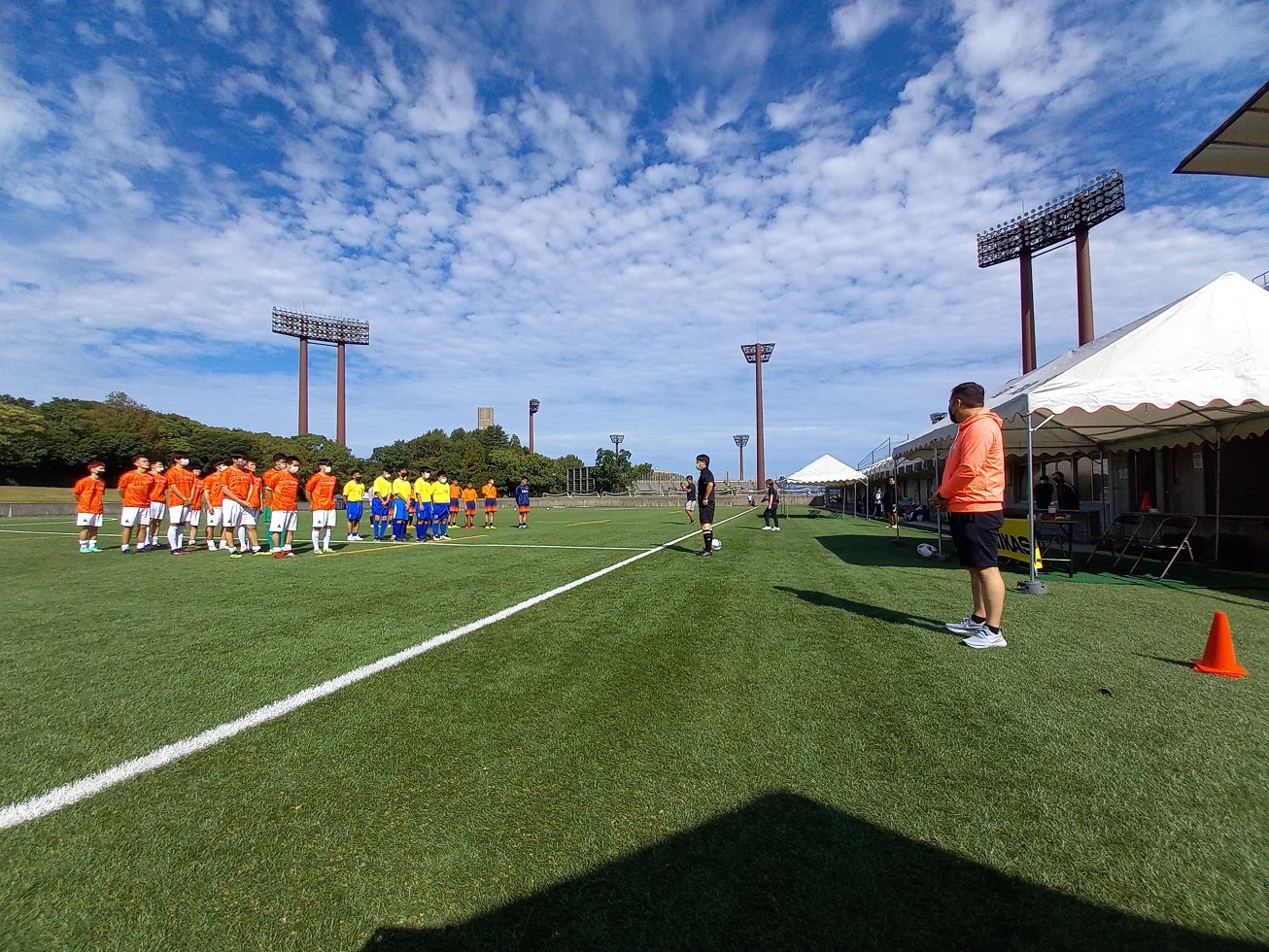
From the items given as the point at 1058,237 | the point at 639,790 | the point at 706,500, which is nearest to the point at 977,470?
the point at 639,790

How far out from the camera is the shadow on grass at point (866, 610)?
5.70m

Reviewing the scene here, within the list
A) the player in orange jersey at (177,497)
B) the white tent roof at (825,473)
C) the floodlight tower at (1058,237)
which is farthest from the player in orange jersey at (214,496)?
the floodlight tower at (1058,237)

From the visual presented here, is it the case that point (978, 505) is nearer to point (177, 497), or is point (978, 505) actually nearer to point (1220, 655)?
point (1220, 655)

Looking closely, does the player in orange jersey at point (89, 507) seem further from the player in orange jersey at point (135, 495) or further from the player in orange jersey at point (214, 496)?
the player in orange jersey at point (214, 496)

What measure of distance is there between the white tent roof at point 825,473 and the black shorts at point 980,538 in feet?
82.2

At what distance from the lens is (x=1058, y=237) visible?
153 ft

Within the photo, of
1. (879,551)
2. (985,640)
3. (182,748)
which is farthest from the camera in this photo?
(879,551)

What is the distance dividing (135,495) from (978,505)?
15301 millimetres

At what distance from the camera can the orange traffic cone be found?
4.09 metres

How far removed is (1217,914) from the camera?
1.84m

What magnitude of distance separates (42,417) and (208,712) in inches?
3071

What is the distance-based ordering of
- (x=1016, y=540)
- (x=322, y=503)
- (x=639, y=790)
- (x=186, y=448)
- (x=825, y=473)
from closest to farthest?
(x=639, y=790) → (x=1016, y=540) → (x=322, y=503) → (x=825, y=473) → (x=186, y=448)

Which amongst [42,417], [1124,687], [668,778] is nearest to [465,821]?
[668,778]

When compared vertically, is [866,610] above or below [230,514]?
below
